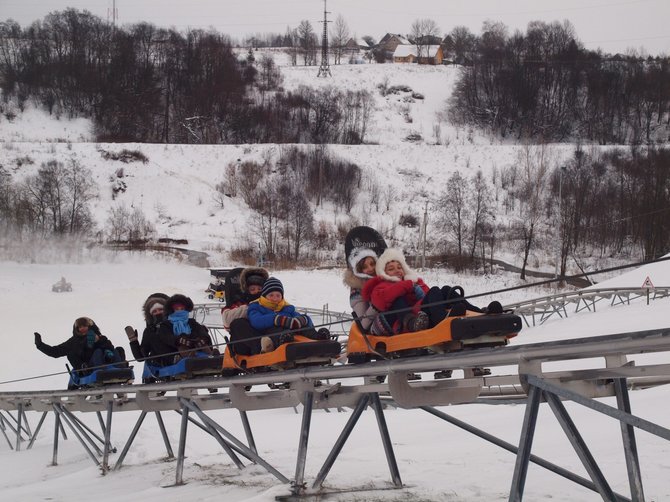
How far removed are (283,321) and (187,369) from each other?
165 cm

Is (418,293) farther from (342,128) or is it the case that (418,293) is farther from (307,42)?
(307,42)

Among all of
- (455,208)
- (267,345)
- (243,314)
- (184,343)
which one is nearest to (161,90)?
(455,208)

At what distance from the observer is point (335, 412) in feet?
50.2

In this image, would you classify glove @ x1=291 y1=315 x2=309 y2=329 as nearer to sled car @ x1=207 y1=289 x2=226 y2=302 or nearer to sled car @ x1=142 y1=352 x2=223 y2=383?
sled car @ x1=142 y1=352 x2=223 y2=383

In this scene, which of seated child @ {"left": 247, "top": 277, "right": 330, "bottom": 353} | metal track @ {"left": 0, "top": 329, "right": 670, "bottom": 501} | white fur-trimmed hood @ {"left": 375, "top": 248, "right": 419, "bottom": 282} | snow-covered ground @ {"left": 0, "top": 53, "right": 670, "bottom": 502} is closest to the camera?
metal track @ {"left": 0, "top": 329, "right": 670, "bottom": 501}

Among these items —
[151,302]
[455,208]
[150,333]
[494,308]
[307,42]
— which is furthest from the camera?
[307,42]

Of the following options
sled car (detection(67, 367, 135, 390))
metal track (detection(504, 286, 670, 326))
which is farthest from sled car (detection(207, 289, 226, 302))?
sled car (detection(67, 367, 135, 390))

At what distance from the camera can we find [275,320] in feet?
27.1

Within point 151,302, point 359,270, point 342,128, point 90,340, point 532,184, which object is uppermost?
point 342,128

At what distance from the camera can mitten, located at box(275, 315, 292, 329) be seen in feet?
27.0

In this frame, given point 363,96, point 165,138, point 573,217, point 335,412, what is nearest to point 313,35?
point 363,96

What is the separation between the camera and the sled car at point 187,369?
9281 mm

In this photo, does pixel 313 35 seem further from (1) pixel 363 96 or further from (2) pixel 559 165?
(2) pixel 559 165

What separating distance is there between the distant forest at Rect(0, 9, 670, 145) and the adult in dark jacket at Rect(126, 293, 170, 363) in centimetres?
5616
